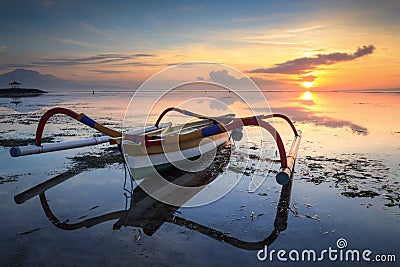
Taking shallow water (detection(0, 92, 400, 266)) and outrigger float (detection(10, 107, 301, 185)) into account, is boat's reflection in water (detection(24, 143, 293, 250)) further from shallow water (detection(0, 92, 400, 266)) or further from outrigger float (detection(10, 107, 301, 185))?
outrigger float (detection(10, 107, 301, 185))

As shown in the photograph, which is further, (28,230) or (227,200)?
(227,200)

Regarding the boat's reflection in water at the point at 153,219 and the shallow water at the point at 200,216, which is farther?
the boat's reflection in water at the point at 153,219

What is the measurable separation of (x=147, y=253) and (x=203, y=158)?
532cm

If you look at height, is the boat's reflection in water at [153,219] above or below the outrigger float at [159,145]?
below

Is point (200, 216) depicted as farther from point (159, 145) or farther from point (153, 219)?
point (159, 145)

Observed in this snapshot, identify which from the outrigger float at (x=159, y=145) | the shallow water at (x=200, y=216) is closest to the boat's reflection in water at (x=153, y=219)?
the shallow water at (x=200, y=216)

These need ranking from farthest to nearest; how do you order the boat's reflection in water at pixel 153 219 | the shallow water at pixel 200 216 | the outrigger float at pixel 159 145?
1. the outrigger float at pixel 159 145
2. the boat's reflection in water at pixel 153 219
3. the shallow water at pixel 200 216

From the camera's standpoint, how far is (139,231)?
188 inches

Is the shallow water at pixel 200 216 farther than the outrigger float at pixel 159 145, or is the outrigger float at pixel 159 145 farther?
the outrigger float at pixel 159 145

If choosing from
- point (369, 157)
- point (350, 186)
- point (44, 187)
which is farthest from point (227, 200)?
point (369, 157)

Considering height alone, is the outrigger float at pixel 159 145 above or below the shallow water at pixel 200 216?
above

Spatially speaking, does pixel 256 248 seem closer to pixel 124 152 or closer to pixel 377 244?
pixel 377 244

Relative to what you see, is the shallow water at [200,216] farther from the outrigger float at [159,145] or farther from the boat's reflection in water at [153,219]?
the outrigger float at [159,145]

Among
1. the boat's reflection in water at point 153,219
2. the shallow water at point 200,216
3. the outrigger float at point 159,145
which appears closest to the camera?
the shallow water at point 200,216
